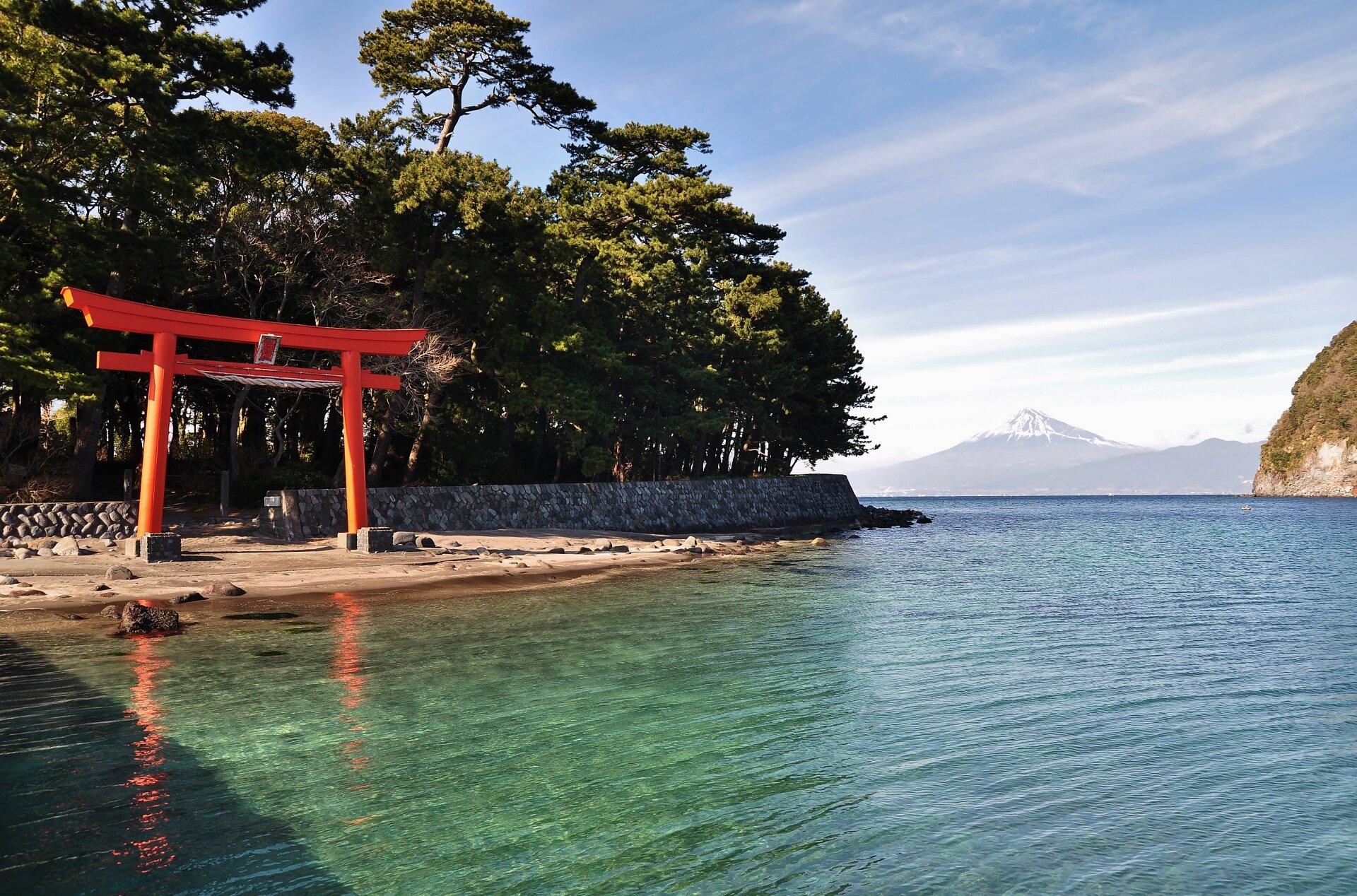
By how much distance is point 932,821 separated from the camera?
628 cm

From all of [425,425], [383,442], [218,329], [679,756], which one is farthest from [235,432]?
[679,756]

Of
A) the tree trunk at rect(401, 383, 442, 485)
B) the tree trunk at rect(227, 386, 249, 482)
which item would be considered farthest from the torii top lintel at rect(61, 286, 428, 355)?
the tree trunk at rect(401, 383, 442, 485)

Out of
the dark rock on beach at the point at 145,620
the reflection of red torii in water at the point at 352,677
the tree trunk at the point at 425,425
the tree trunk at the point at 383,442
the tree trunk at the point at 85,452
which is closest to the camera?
the reflection of red torii in water at the point at 352,677

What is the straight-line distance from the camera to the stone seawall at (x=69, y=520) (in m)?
20.7

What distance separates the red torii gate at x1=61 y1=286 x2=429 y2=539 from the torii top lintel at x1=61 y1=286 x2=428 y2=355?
0.02m

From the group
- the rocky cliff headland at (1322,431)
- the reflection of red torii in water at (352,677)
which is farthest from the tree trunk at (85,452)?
the rocky cliff headland at (1322,431)

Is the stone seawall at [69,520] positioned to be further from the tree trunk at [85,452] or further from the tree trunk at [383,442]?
the tree trunk at [383,442]

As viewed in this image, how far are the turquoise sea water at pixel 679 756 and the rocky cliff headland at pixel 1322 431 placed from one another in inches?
4819

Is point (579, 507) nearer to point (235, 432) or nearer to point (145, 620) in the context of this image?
point (235, 432)

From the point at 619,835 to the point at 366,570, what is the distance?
53.2 feet

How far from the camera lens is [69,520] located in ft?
70.7

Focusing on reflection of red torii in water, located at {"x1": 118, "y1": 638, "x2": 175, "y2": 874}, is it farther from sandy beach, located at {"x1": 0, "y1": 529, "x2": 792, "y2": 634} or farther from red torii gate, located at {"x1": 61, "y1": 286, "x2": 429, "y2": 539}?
red torii gate, located at {"x1": 61, "y1": 286, "x2": 429, "y2": 539}

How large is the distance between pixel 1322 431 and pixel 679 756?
459 ft

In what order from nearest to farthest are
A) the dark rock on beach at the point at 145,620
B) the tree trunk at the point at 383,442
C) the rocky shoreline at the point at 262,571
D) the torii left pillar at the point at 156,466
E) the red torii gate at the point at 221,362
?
the dark rock on beach at the point at 145,620
the rocky shoreline at the point at 262,571
the red torii gate at the point at 221,362
the torii left pillar at the point at 156,466
the tree trunk at the point at 383,442
